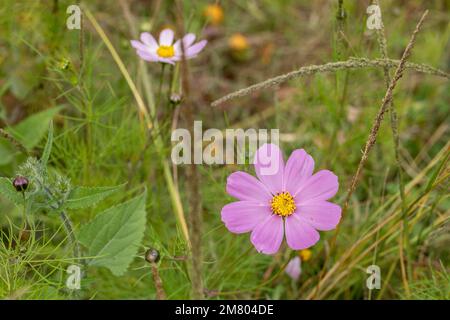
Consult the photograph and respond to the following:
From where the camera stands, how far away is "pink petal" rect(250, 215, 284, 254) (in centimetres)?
90

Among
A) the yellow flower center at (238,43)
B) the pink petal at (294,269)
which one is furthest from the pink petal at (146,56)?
the yellow flower center at (238,43)

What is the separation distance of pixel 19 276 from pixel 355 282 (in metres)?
0.70

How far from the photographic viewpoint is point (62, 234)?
1.40 meters

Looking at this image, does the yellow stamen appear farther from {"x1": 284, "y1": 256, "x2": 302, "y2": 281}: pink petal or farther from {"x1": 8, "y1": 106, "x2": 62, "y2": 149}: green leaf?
{"x1": 8, "y1": 106, "x2": 62, "y2": 149}: green leaf

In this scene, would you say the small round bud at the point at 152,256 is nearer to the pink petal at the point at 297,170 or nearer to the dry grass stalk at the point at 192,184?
the dry grass stalk at the point at 192,184

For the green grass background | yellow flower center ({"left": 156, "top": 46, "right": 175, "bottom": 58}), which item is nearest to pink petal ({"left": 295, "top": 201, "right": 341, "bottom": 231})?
the green grass background

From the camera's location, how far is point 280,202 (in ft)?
3.14

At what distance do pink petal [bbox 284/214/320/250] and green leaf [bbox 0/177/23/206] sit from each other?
421 mm

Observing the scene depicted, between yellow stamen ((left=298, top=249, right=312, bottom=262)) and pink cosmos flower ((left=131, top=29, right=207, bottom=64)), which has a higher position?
pink cosmos flower ((left=131, top=29, right=207, bottom=64))

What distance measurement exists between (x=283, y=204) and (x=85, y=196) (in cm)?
32

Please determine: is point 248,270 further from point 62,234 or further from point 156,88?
point 156,88

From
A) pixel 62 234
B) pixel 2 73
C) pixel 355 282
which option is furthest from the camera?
pixel 2 73

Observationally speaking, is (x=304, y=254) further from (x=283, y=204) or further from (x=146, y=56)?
(x=146, y=56)
